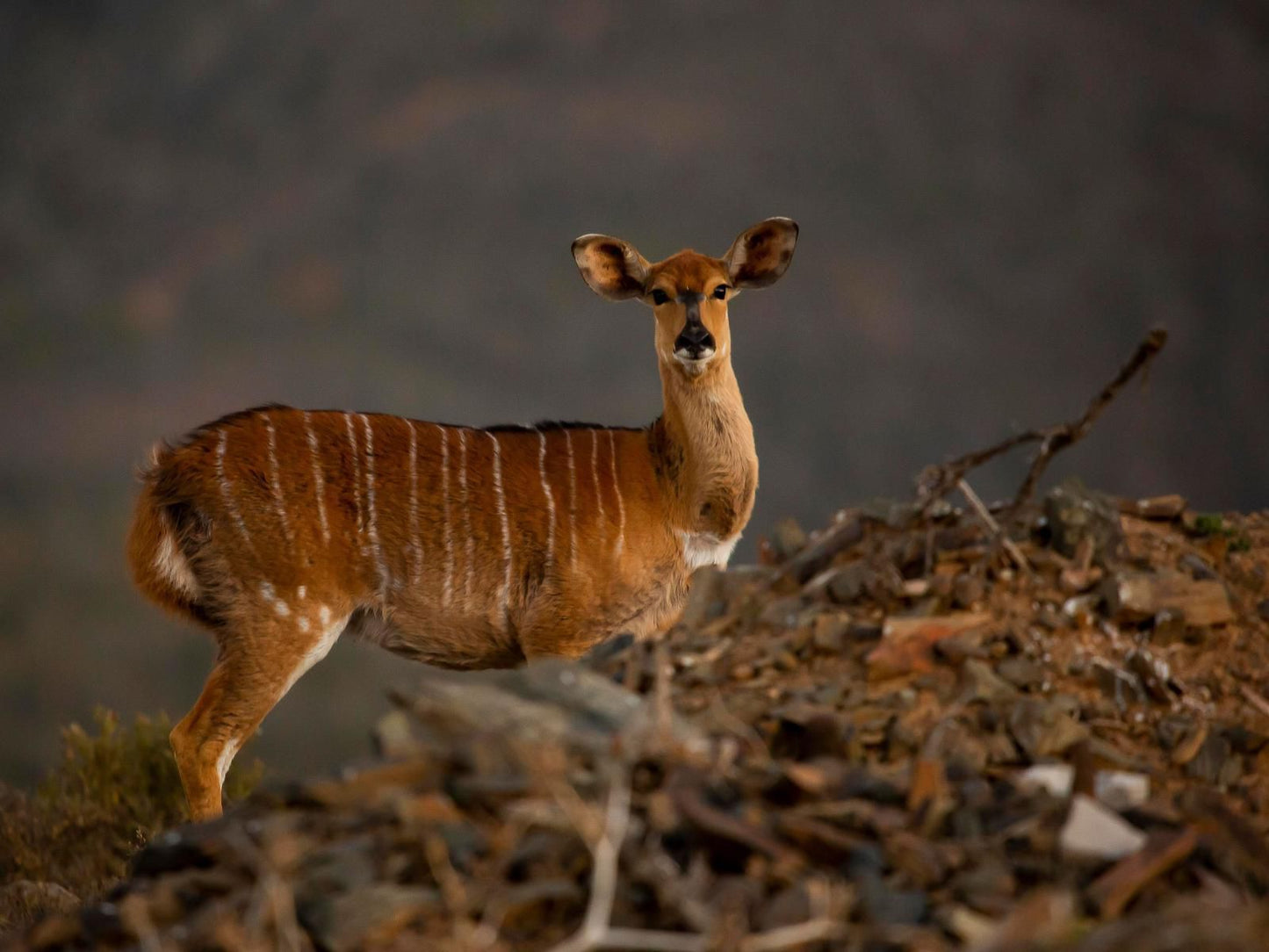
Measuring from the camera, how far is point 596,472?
242 inches

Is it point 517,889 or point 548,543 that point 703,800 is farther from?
point 548,543

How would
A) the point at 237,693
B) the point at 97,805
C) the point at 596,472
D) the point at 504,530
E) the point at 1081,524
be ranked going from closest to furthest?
the point at 1081,524 → the point at 237,693 → the point at 504,530 → the point at 596,472 → the point at 97,805

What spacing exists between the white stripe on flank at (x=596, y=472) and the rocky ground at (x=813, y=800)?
1.53 meters

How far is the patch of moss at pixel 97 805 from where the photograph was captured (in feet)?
21.6

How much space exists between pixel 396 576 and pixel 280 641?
21.1 inches

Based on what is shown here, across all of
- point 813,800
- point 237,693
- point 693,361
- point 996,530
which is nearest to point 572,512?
point 693,361

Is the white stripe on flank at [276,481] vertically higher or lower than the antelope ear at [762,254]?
lower

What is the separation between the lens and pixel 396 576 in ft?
18.9

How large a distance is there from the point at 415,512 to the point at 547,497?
0.55 metres

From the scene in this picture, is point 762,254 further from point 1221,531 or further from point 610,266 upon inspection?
point 1221,531

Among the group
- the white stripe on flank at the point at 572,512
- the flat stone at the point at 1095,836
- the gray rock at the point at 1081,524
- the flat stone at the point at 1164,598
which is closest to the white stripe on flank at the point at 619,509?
the white stripe on flank at the point at 572,512

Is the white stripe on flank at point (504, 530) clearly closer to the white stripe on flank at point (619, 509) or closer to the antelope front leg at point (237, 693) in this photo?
the white stripe on flank at point (619, 509)

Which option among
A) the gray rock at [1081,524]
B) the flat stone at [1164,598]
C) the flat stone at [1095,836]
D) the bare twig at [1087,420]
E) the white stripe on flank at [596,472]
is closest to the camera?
the flat stone at [1095,836]

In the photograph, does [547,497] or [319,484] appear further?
[547,497]
